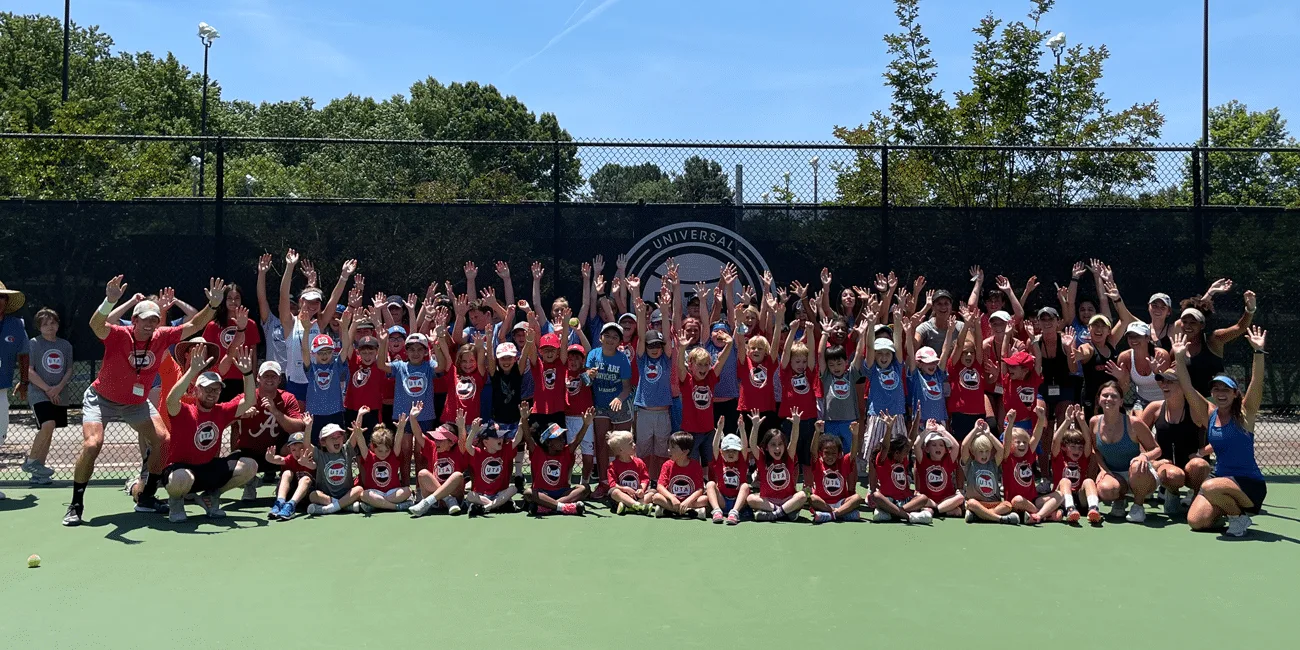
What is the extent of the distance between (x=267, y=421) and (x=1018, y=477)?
5816 millimetres

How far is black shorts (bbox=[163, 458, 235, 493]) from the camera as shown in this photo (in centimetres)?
729

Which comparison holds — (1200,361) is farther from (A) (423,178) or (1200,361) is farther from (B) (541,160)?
(B) (541,160)

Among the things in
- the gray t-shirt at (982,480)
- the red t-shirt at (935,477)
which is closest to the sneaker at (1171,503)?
the gray t-shirt at (982,480)

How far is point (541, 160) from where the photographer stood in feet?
121

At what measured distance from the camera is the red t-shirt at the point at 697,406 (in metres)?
7.95

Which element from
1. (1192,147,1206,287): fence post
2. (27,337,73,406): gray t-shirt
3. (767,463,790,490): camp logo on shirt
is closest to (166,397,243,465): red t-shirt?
(27,337,73,406): gray t-shirt

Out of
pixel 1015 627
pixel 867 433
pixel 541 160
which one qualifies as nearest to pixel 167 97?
pixel 541 160

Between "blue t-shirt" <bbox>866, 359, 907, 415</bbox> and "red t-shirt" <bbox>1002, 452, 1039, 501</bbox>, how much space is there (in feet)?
2.91

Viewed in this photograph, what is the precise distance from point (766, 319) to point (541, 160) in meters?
29.4

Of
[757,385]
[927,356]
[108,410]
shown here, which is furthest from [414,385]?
[927,356]

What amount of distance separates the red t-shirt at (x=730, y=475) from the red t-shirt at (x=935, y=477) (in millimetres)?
1300

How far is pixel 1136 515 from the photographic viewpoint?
7246mm

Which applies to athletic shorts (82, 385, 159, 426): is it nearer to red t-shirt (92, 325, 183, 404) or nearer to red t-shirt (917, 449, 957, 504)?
red t-shirt (92, 325, 183, 404)

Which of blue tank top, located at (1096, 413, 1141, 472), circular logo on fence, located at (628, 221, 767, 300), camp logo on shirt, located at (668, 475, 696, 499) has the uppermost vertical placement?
circular logo on fence, located at (628, 221, 767, 300)
